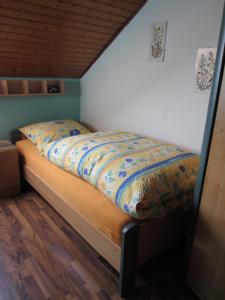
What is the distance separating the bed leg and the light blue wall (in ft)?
7.13

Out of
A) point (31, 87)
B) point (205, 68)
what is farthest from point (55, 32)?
point (205, 68)

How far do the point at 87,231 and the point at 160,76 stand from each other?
154cm

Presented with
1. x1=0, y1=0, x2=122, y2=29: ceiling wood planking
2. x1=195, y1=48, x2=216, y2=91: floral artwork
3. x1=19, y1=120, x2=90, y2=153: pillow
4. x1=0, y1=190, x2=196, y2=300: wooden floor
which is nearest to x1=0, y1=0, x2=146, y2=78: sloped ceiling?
x1=0, y1=0, x2=122, y2=29: ceiling wood planking

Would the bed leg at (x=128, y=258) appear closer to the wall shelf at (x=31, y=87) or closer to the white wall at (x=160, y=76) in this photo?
the white wall at (x=160, y=76)

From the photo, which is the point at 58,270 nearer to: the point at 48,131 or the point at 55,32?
the point at 48,131

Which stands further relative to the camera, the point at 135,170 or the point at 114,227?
the point at 135,170

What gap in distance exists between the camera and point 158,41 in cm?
221

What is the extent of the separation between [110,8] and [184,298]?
2366 mm

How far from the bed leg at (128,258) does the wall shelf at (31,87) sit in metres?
2.12

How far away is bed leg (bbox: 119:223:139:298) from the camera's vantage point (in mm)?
1295

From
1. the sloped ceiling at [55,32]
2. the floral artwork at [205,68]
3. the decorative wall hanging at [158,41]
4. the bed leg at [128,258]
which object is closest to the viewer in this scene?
the bed leg at [128,258]

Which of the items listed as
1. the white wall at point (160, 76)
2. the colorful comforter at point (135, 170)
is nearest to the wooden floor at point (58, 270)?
the colorful comforter at point (135, 170)

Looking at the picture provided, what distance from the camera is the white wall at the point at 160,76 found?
1.93 meters

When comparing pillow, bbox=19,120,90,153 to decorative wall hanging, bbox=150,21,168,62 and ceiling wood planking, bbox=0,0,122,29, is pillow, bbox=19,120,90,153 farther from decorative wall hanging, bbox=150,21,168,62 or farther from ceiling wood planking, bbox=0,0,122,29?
decorative wall hanging, bbox=150,21,168,62
